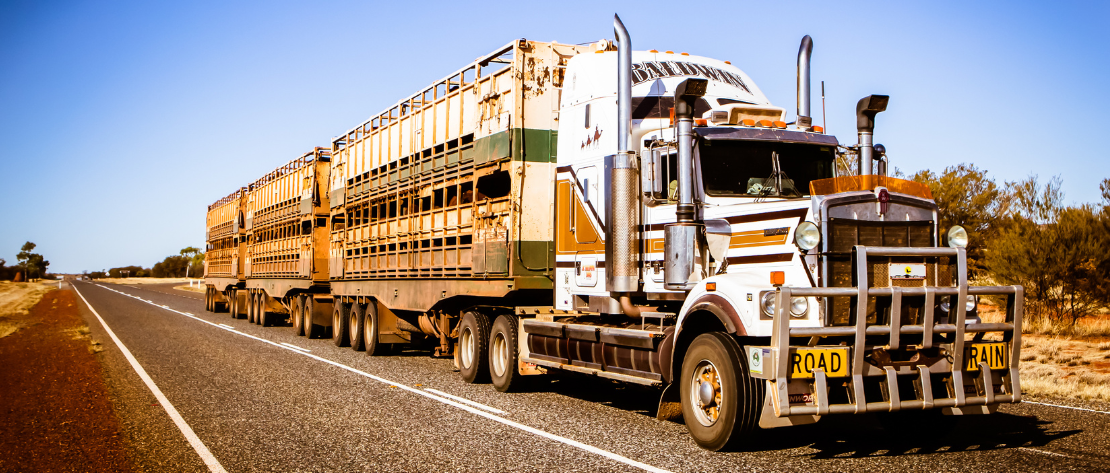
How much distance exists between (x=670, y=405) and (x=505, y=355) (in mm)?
3706

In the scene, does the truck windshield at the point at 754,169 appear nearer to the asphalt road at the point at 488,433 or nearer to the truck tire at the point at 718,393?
the truck tire at the point at 718,393

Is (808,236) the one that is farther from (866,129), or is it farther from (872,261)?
(866,129)

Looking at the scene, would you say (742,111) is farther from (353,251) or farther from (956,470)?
(353,251)

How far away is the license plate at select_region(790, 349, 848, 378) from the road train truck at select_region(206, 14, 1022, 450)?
2 centimetres

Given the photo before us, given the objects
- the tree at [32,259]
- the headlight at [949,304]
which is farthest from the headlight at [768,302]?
the tree at [32,259]

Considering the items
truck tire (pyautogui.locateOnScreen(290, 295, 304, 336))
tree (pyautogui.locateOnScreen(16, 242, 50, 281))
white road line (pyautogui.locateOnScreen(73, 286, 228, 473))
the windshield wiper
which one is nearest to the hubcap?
truck tire (pyautogui.locateOnScreen(290, 295, 304, 336))

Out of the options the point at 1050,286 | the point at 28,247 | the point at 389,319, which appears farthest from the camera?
the point at 28,247

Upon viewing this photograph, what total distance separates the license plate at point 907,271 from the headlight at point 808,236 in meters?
0.66

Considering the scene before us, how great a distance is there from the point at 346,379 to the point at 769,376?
26.2 ft

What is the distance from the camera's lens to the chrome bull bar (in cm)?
692

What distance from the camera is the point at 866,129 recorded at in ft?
30.1

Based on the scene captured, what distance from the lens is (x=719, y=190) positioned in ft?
28.6

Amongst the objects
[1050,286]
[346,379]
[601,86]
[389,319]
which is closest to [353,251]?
[389,319]

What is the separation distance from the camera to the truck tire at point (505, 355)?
476 inches
